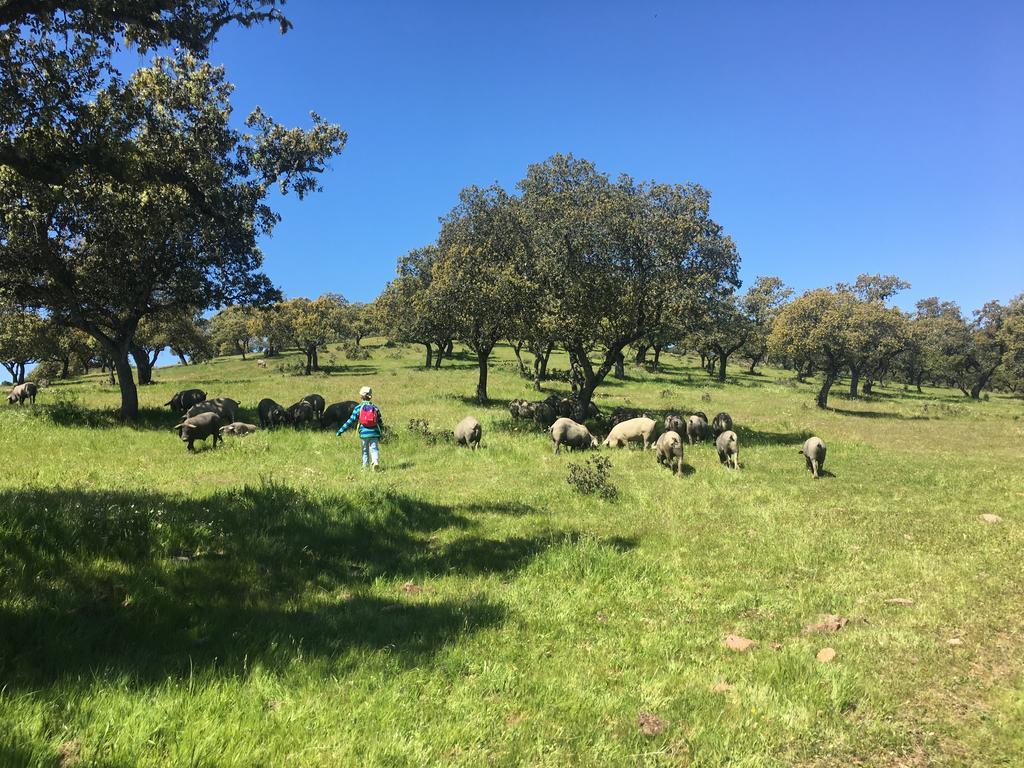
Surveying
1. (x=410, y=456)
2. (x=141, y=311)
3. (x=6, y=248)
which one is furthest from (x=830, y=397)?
(x=6, y=248)

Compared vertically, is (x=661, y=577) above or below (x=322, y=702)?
below

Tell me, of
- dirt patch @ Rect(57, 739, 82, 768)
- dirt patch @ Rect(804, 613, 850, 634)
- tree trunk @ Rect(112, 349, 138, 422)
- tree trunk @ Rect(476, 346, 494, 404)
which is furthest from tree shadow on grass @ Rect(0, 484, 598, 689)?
tree trunk @ Rect(476, 346, 494, 404)

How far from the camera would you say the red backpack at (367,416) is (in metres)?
14.9

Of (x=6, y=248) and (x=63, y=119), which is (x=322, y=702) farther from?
(x=6, y=248)

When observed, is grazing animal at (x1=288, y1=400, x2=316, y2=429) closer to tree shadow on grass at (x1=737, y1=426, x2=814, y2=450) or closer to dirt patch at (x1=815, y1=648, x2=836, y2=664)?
tree shadow on grass at (x1=737, y1=426, x2=814, y2=450)

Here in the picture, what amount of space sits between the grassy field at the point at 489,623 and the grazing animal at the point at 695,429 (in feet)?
30.1

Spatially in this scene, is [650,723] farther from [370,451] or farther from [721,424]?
[721,424]

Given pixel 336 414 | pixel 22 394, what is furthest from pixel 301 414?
pixel 22 394

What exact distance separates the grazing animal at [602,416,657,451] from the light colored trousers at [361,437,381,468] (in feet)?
34.6

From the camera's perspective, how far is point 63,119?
8.23 m

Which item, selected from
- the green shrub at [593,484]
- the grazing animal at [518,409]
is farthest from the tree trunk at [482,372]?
the green shrub at [593,484]

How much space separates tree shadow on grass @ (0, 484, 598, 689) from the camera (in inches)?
193

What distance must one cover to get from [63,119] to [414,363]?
59623mm

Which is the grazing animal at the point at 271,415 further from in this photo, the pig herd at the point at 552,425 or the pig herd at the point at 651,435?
the pig herd at the point at 651,435
